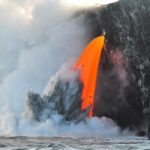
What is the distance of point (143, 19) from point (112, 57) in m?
5.04

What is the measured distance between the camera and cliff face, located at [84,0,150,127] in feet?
196

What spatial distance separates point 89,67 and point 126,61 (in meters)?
4.41

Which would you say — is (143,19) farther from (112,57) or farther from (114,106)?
(114,106)

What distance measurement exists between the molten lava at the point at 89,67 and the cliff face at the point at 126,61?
0.78m

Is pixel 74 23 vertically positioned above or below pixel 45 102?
above

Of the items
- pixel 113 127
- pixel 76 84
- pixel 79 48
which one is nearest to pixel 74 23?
pixel 79 48

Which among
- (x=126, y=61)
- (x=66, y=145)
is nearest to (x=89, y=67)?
(x=126, y=61)

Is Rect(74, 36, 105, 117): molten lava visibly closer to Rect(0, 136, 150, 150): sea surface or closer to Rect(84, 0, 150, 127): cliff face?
Rect(84, 0, 150, 127): cliff face

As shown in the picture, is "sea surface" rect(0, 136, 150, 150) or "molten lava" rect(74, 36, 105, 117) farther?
"molten lava" rect(74, 36, 105, 117)

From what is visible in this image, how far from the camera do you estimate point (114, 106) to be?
6159cm

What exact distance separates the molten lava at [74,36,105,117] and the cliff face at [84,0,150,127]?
784 mm

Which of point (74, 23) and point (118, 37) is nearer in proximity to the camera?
point (118, 37)

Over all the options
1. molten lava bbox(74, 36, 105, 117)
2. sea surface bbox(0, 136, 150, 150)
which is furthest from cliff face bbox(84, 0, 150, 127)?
sea surface bbox(0, 136, 150, 150)

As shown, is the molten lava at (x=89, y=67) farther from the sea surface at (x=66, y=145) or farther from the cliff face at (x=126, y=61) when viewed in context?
the sea surface at (x=66, y=145)
